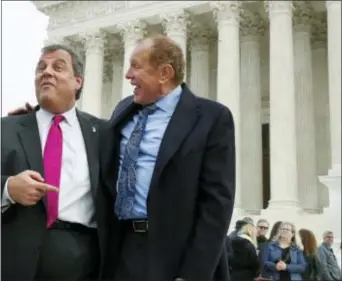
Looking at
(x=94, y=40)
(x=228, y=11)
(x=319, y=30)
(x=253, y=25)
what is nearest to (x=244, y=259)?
(x=228, y=11)

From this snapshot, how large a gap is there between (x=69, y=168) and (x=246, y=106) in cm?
2289

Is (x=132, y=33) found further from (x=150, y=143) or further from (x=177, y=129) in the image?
(x=177, y=129)

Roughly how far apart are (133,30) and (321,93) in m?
9.65

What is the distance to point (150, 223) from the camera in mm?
3691

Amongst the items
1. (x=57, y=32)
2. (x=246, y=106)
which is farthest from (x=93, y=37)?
(x=246, y=106)

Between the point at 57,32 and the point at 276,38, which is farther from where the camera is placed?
the point at 57,32

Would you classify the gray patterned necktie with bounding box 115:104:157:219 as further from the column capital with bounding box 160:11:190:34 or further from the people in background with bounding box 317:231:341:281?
the column capital with bounding box 160:11:190:34

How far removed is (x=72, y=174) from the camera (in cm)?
424

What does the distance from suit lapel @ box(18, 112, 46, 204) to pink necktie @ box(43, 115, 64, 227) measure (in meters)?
0.05

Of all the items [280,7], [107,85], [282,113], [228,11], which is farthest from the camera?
[107,85]

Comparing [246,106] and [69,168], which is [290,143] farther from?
[69,168]

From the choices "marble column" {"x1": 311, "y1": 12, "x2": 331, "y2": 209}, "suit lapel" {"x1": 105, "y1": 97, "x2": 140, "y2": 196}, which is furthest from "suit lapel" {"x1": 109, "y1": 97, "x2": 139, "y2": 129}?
"marble column" {"x1": 311, "y1": 12, "x2": 331, "y2": 209}

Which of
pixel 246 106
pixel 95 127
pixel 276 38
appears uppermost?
pixel 276 38

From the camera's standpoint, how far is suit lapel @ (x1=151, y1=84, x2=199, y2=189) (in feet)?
12.2
